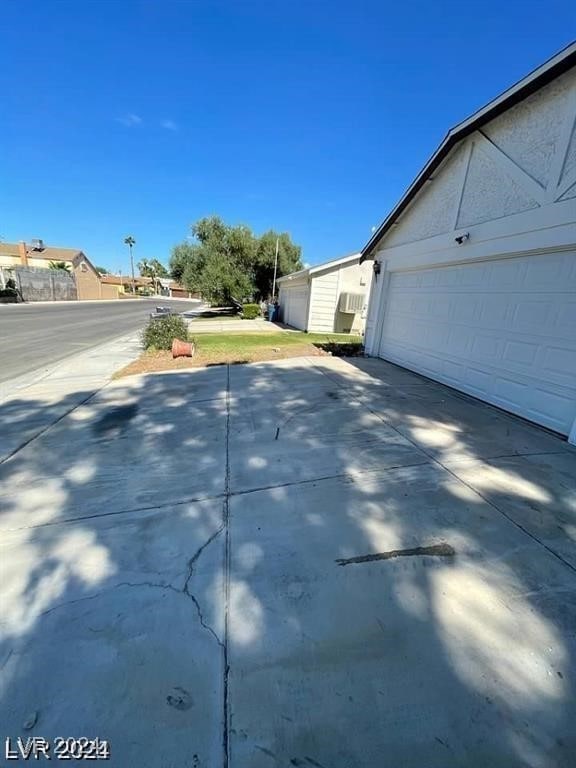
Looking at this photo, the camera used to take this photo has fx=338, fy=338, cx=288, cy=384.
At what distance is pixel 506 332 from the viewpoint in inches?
203

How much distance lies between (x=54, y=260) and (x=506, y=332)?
58.6 meters

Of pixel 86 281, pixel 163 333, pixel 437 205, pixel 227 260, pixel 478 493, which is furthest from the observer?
pixel 86 281

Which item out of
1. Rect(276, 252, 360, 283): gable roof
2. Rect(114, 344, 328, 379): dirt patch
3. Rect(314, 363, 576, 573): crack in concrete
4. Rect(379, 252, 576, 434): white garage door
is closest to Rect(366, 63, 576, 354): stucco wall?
Rect(379, 252, 576, 434): white garage door

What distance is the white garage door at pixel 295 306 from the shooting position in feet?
56.9

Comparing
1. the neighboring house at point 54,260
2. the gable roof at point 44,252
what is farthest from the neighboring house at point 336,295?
the gable roof at point 44,252

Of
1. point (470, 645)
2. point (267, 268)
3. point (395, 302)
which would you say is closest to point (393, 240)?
point (395, 302)

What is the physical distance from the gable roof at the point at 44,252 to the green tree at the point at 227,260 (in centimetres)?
3101

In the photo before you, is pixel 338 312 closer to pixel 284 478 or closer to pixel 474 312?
pixel 474 312

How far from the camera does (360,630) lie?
1773mm

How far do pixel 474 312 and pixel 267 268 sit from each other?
920 inches

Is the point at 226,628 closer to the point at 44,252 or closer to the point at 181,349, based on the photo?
the point at 181,349

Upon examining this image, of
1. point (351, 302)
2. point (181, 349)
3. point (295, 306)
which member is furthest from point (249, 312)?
point (181, 349)

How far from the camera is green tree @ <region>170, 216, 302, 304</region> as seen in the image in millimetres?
23516

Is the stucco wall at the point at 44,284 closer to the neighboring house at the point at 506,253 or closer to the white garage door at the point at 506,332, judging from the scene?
the neighboring house at the point at 506,253
